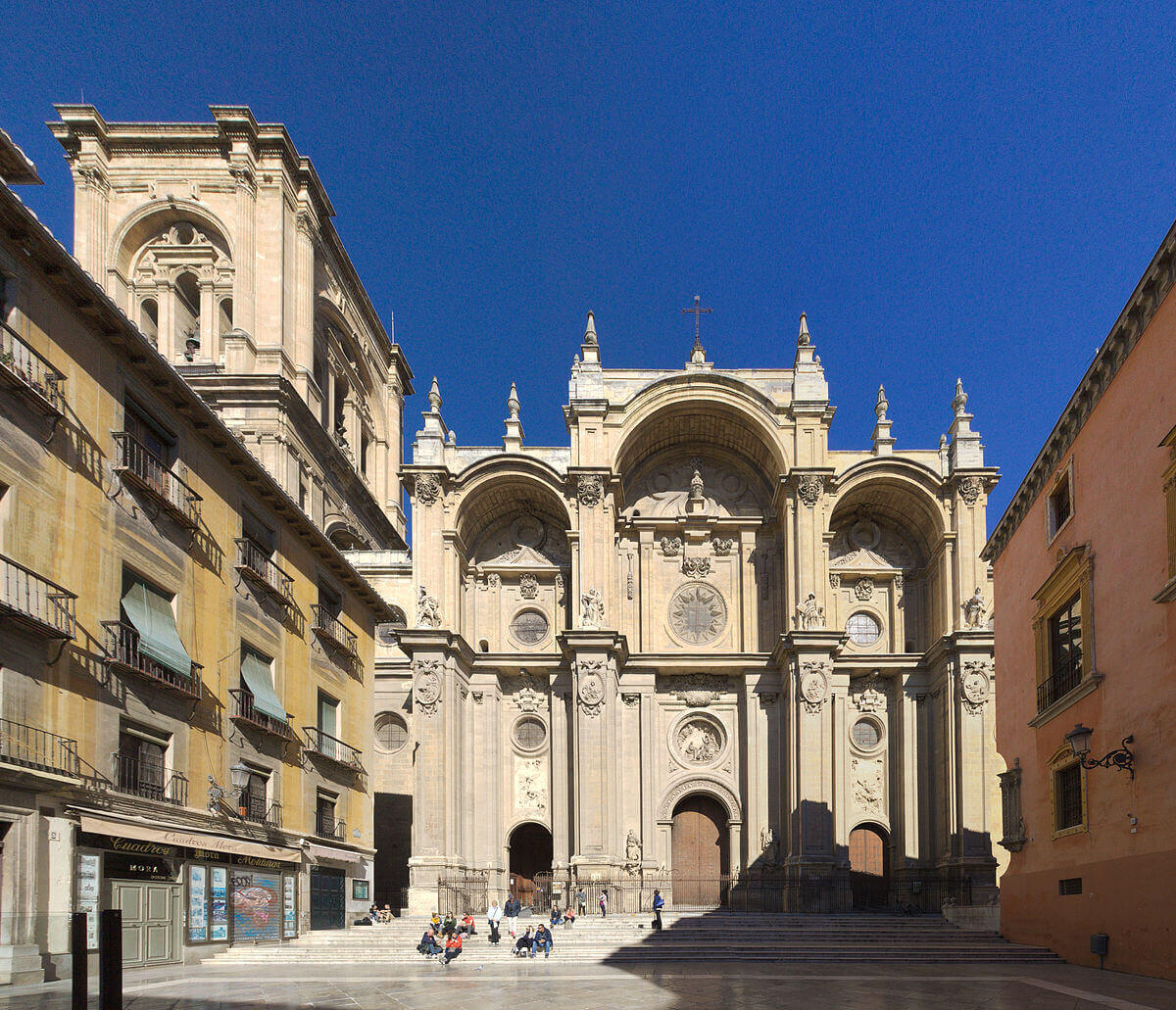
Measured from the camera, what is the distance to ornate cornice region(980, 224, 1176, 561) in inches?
629

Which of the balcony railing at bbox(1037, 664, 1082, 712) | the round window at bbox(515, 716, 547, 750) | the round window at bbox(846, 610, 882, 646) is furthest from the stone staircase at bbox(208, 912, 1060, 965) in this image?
the round window at bbox(846, 610, 882, 646)

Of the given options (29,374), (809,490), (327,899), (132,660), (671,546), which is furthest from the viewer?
(671,546)

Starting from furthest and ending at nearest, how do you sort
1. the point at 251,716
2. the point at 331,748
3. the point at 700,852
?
the point at 700,852 → the point at 331,748 → the point at 251,716

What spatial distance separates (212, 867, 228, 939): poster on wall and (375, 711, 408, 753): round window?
712 inches

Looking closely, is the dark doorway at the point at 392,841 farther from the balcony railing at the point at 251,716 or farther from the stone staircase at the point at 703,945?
the balcony railing at the point at 251,716

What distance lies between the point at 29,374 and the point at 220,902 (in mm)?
11162

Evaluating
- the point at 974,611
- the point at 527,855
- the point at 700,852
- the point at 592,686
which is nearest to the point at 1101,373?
the point at 974,611

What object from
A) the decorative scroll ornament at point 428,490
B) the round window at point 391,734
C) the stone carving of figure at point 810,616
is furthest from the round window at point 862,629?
the round window at point 391,734

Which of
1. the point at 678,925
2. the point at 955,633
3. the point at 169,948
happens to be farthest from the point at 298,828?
the point at 955,633

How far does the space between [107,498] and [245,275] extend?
75.0 feet

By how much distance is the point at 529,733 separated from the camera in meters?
37.5

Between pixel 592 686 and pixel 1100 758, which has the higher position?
pixel 592 686

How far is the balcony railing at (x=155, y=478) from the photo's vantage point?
17.9 m

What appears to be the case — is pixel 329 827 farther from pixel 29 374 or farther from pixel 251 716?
pixel 29 374
